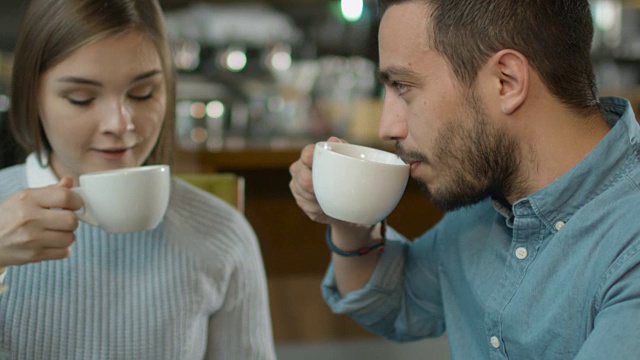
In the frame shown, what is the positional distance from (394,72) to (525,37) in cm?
18

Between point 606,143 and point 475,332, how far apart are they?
0.35m

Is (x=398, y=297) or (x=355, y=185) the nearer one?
(x=355, y=185)

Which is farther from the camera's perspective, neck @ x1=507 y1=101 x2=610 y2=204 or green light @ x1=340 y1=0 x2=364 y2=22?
green light @ x1=340 y1=0 x2=364 y2=22

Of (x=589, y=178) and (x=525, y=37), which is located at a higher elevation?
(x=525, y=37)

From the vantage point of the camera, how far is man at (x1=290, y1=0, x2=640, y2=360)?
3.12 ft

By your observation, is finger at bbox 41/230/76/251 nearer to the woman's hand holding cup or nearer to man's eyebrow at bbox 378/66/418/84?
the woman's hand holding cup

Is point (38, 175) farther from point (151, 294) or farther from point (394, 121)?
point (394, 121)

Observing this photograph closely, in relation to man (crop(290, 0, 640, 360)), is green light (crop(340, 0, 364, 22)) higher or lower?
higher

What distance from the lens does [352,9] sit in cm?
419

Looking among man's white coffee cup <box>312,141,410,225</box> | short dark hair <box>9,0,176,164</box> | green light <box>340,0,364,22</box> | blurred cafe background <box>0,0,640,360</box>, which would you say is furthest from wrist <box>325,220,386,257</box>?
green light <box>340,0,364,22</box>

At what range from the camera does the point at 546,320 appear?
95 cm

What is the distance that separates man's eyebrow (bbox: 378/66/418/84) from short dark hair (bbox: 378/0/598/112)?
46 mm

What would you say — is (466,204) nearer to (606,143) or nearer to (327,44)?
(606,143)

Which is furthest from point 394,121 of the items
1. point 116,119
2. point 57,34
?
point 57,34
